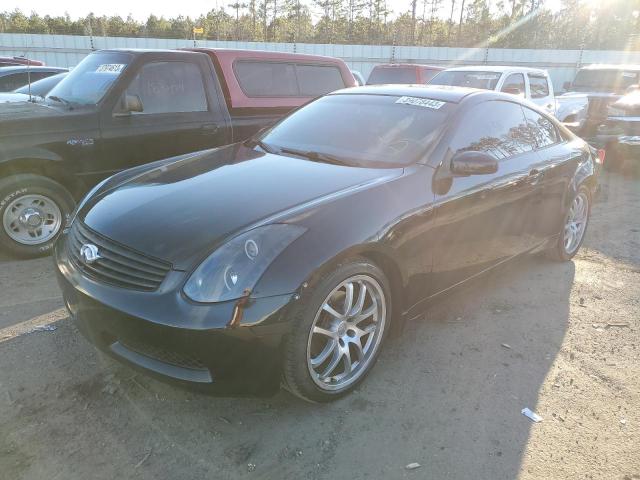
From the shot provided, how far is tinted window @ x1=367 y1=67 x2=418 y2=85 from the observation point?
12.2m

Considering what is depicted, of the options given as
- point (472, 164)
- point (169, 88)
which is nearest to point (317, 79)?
point (169, 88)

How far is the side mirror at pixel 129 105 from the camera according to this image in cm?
463

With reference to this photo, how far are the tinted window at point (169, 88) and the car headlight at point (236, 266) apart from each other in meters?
3.11

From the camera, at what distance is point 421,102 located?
11.6ft

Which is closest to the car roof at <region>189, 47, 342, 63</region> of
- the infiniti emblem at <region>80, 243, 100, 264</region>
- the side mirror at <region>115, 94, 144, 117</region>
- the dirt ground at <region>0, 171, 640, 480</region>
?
the side mirror at <region>115, 94, 144, 117</region>

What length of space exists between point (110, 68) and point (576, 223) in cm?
470

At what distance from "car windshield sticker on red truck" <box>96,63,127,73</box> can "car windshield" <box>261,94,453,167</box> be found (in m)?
1.90

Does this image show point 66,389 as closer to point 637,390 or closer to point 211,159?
point 211,159

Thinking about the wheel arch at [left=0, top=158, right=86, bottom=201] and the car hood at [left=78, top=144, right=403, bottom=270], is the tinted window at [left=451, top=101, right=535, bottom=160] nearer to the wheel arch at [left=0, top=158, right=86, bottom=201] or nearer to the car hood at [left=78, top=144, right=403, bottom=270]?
the car hood at [left=78, top=144, right=403, bottom=270]

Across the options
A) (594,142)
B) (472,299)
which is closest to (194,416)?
Result: (472,299)

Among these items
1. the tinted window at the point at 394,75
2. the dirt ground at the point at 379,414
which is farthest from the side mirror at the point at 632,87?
the dirt ground at the point at 379,414

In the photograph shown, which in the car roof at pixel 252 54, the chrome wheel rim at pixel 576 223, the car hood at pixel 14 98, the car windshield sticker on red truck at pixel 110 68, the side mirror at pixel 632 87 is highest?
the car roof at pixel 252 54

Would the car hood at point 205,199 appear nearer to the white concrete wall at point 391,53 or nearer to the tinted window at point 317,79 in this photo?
the tinted window at point 317,79

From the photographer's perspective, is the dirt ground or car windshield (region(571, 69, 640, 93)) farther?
car windshield (region(571, 69, 640, 93))
